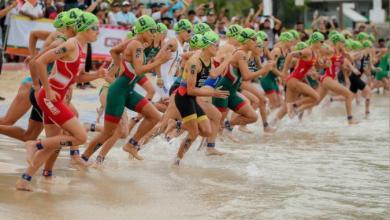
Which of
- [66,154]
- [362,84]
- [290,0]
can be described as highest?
[66,154]

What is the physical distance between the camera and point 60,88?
848cm

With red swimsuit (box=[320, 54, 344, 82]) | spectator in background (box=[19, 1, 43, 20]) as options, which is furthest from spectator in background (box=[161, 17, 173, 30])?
red swimsuit (box=[320, 54, 344, 82])

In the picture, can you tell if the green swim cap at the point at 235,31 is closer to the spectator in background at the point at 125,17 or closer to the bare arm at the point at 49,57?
→ the bare arm at the point at 49,57

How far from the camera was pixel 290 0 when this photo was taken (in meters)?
53.4

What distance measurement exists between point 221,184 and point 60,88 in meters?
2.15

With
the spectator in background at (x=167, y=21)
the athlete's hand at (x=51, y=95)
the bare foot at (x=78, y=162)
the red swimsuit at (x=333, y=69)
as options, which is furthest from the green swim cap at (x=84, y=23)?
the spectator in background at (x=167, y=21)

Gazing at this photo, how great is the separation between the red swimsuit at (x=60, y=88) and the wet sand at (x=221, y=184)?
760 millimetres

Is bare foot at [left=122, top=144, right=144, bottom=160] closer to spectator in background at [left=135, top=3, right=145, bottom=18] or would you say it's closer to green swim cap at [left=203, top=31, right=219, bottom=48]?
green swim cap at [left=203, top=31, right=219, bottom=48]

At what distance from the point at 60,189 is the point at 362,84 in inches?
477

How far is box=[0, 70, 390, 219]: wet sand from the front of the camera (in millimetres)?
7898

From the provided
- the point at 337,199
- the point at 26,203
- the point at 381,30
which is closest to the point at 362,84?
the point at 337,199

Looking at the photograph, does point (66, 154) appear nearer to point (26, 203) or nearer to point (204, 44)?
point (204, 44)

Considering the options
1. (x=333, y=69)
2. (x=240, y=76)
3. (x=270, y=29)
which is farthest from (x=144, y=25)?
(x=270, y=29)

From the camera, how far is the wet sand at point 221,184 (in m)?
7.90
